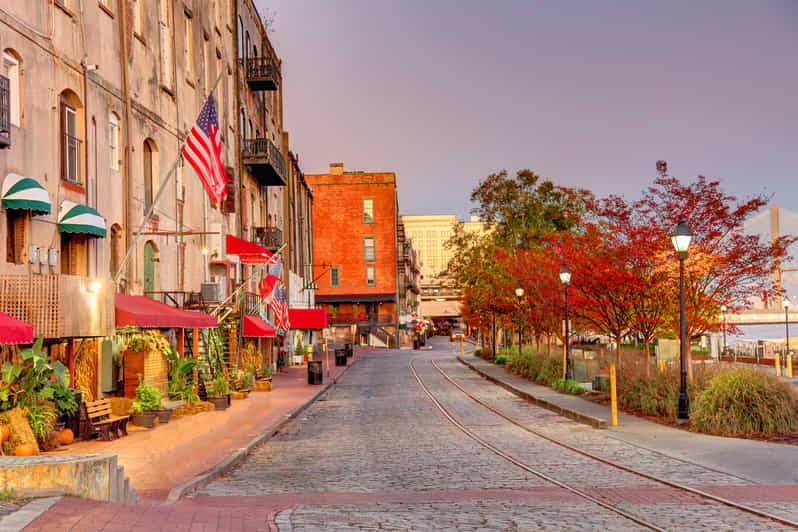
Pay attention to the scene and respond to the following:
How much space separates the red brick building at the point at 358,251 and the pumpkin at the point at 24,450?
77164mm

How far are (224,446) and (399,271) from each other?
271 ft

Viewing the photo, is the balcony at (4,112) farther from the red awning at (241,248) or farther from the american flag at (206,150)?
the red awning at (241,248)

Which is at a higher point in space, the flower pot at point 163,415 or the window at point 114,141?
the window at point 114,141

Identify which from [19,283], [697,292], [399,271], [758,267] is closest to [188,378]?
[19,283]

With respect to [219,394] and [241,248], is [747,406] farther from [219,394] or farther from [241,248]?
[241,248]

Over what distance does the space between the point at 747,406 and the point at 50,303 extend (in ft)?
42.2

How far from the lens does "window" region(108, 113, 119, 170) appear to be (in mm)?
21469

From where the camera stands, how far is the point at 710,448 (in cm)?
1453

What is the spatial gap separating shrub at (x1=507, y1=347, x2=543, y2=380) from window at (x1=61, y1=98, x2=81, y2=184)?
861 inches

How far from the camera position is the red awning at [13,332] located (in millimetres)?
12617

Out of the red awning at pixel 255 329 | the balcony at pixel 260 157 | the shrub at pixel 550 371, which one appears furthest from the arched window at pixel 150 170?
the shrub at pixel 550 371

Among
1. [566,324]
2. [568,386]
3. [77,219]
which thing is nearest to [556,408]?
[568,386]

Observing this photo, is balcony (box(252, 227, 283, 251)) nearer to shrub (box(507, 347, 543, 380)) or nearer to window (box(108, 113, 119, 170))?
shrub (box(507, 347, 543, 380))

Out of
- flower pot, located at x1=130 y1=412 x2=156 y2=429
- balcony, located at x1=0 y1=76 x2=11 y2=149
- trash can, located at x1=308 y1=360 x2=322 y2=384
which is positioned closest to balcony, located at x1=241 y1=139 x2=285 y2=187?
trash can, located at x1=308 y1=360 x2=322 y2=384
